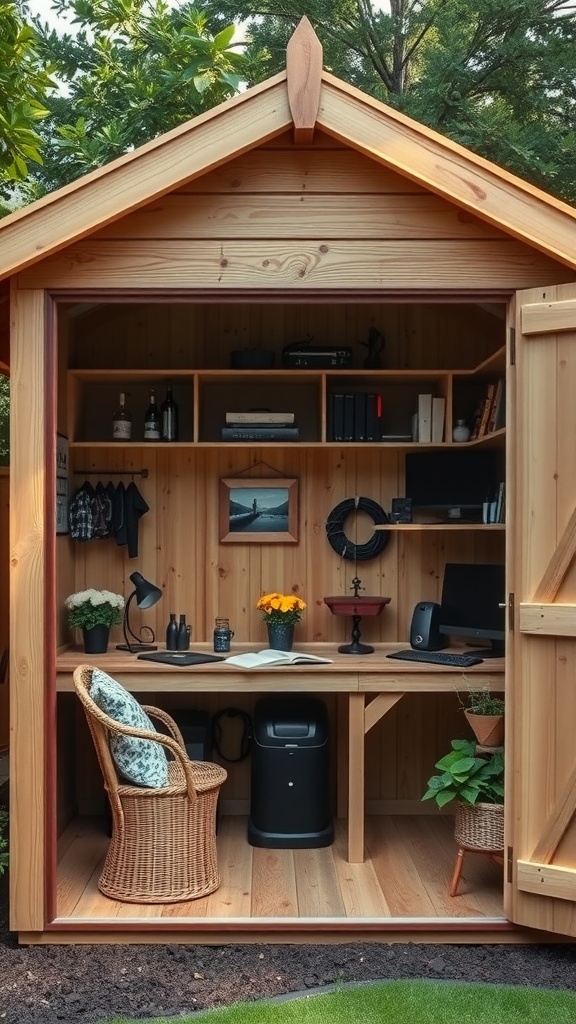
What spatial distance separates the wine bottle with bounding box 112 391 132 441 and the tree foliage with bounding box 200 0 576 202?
4.33 metres

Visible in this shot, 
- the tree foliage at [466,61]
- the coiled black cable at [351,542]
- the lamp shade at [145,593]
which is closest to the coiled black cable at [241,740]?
the lamp shade at [145,593]

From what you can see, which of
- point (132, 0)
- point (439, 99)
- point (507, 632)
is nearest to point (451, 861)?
point (507, 632)

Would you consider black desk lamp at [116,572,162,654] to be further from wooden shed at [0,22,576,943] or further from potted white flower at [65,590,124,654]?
wooden shed at [0,22,576,943]

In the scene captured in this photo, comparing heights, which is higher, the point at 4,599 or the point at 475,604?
the point at 475,604

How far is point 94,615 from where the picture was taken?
4.65m

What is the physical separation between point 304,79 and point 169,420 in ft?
6.64

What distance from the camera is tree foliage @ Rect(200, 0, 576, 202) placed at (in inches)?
312

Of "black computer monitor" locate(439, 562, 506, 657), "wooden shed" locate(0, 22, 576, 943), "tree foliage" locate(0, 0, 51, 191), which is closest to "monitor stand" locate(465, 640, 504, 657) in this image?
"black computer monitor" locate(439, 562, 506, 657)

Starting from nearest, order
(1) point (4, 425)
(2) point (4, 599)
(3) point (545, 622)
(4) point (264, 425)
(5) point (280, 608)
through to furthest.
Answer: (3) point (545, 622) → (5) point (280, 608) → (4) point (264, 425) → (2) point (4, 599) → (1) point (4, 425)

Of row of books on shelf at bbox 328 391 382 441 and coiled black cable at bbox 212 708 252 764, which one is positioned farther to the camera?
coiled black cable at bbox 212 708 252 764

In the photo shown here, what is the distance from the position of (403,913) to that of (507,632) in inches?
45.0

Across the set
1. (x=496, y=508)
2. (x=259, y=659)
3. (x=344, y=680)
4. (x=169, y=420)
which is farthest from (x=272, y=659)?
(x=169, y=420)

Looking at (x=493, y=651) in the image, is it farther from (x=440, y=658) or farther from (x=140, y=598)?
(x=140, y=598)

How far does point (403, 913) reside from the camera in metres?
3.73
